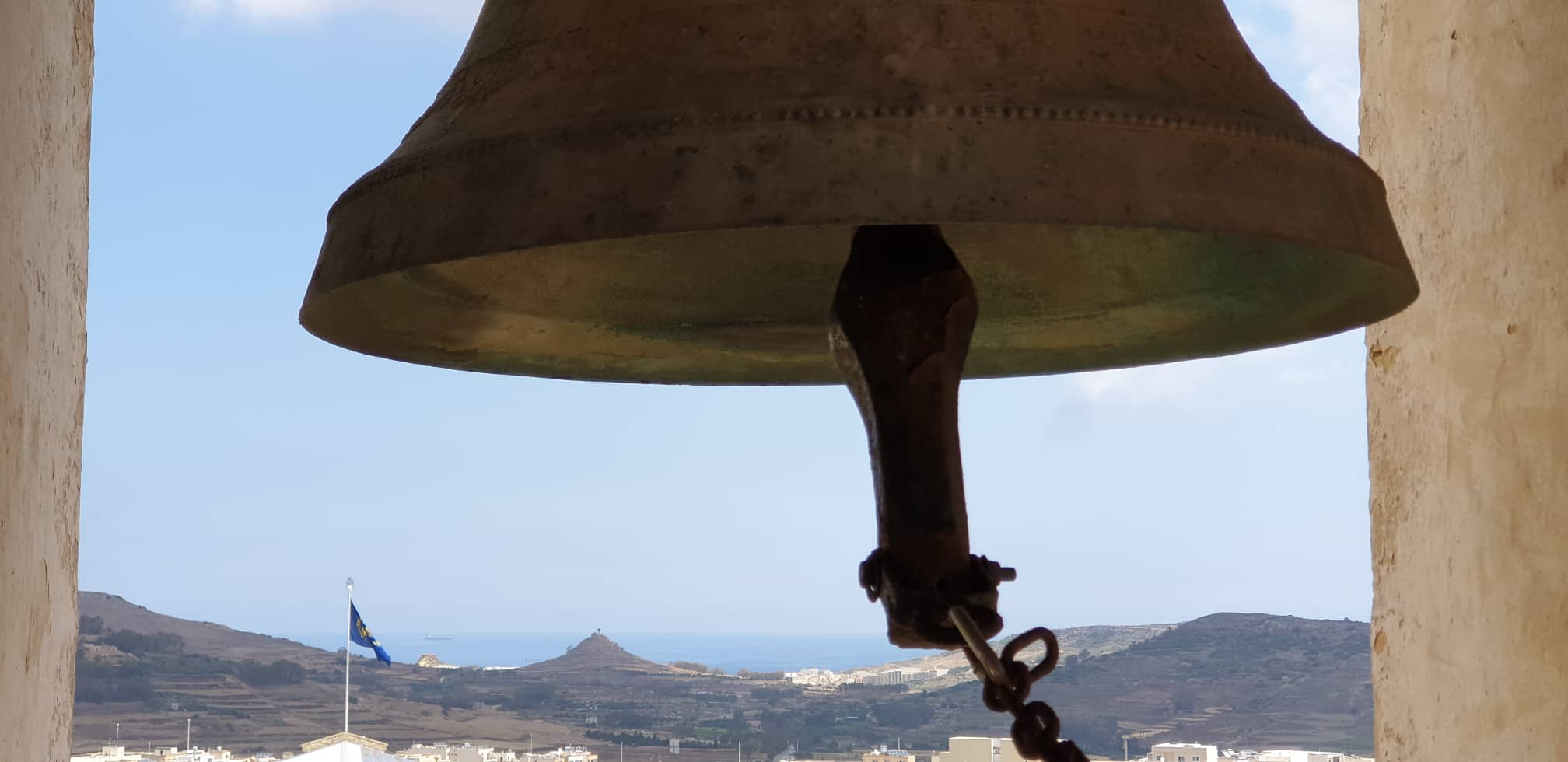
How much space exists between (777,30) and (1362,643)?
7996 mm

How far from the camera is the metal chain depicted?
1.18m

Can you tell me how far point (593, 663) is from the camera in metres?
13.4

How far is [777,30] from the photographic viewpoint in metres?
1.12

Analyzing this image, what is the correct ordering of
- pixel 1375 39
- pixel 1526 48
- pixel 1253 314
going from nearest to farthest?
pixel 1253 314 → pixel 1526 48 → pixel 1375 39

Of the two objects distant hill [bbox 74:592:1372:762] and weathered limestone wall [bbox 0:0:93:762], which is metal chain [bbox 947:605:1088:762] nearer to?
weathered limestone wall [bbox 0:0:93:762]

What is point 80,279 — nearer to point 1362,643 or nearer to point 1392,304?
point 1392,304

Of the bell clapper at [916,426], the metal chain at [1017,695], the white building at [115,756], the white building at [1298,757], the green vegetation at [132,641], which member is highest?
the green vegetation at [132,641]

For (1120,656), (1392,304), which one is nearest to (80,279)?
(1392,304)

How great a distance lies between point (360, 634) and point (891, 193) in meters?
8.18

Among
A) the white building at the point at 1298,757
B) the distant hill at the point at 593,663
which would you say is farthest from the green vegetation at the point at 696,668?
the white building at the point at 1298,757

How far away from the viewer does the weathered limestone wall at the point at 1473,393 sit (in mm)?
1615

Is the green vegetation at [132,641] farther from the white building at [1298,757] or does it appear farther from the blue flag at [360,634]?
the white building at [1298,757]

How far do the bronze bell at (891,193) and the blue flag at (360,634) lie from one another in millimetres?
7250

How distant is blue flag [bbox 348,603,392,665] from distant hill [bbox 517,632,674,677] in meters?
4.44
